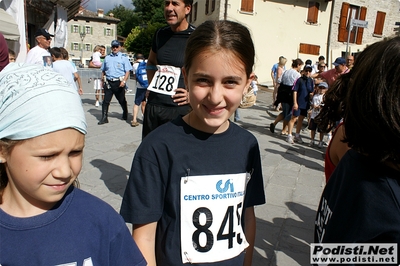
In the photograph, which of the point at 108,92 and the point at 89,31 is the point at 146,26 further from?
the point at 108,92

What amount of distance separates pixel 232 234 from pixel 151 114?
169cm

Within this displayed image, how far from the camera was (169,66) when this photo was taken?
2744mm

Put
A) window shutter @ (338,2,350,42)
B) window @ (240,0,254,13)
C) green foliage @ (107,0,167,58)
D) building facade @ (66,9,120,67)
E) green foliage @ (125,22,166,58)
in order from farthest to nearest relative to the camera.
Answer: building facade @ (66,9,120,67) < green foliage @ (107,0,167,58) < green foliage @ (125,22,166,58) < window shutter @ (338,2,350,42) < window @ (240,0,254,13)

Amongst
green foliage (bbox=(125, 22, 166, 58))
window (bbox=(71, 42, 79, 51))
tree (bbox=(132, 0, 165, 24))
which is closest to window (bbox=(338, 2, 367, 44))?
green foliage (bbox=(125, 22, 166, 58))

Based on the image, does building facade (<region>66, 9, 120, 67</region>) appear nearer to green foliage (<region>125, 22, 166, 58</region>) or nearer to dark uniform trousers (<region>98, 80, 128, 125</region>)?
green foliage (<region>125, 22, 166, 58</region>)

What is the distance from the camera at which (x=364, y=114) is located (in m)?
1.04

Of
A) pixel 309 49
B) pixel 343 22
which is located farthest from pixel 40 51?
pixel 343 22

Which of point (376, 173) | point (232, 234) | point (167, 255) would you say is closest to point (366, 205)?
point (376, 173)

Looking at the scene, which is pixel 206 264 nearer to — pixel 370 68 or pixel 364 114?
pixel 364 114

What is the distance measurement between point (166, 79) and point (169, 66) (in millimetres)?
111

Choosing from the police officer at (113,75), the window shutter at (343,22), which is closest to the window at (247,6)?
the window shutter at (343,22)

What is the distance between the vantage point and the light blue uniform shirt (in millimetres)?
7691

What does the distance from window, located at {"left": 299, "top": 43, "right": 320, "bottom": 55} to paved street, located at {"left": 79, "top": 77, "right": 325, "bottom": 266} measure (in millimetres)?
15619

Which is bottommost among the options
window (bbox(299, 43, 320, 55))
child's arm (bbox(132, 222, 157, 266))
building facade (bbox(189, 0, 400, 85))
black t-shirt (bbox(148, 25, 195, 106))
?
child's arm (bbox(132, 222, 157, 266))
